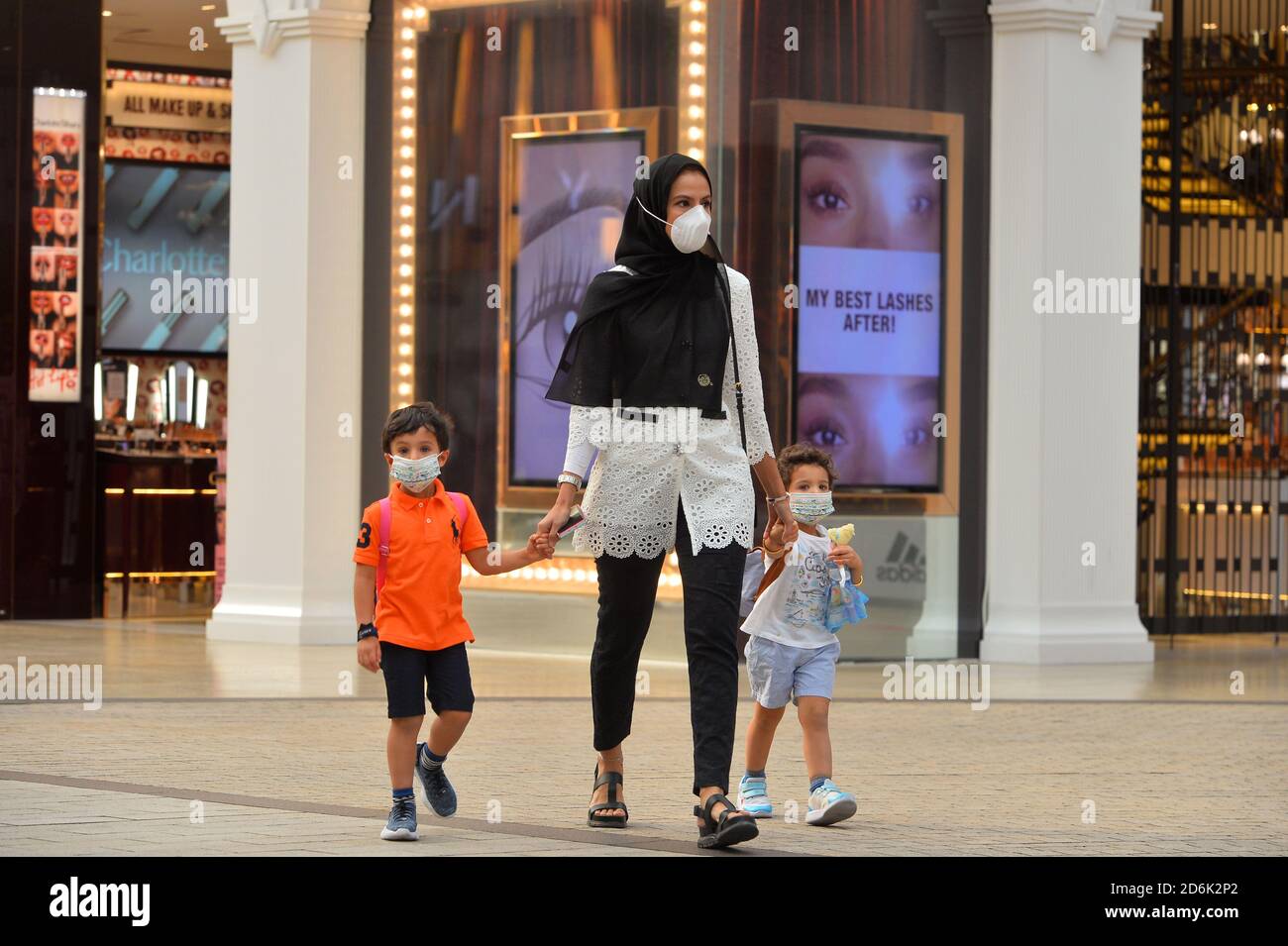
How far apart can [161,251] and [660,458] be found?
16.2m

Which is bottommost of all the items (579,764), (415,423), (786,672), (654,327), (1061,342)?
(579,764)

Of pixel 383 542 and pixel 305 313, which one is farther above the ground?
pixel 305 313

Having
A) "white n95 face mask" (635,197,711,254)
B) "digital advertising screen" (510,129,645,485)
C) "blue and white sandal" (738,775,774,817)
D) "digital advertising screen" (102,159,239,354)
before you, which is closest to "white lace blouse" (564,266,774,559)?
"white n95 face mask" (635,197,711,254)

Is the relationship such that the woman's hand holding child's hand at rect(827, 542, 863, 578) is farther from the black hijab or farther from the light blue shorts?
the black hijab

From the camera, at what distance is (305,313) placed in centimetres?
1362

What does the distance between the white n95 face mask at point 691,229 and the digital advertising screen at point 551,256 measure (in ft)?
21.5

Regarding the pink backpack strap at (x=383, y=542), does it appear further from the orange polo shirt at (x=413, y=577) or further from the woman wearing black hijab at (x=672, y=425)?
the woman wearing black hijab at (x=672, y=425)

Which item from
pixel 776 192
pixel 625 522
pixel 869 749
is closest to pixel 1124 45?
pixel 776 192

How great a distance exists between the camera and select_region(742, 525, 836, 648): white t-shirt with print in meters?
6.78

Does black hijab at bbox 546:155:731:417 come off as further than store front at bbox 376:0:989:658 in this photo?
No

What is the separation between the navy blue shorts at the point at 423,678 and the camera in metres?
5.96

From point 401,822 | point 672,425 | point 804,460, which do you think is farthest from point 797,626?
point 401,822

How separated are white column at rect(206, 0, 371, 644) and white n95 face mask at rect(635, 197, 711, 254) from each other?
8.02 meters

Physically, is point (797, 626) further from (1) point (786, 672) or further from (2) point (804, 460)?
(2) point (804, 460)
